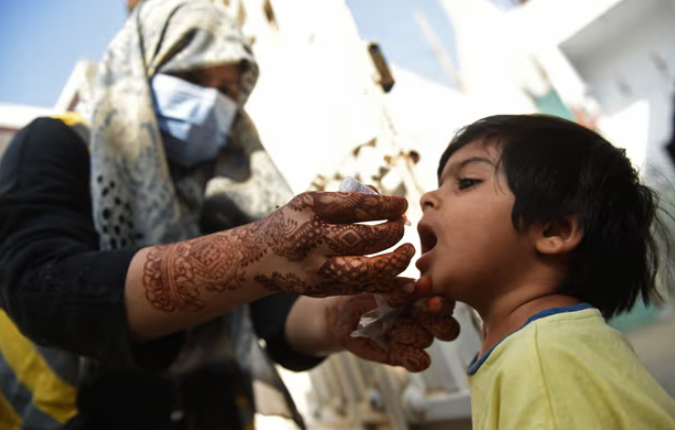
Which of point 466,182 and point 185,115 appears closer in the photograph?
point 466,182

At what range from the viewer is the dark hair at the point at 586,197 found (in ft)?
2.42

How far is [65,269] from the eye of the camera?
820 mm

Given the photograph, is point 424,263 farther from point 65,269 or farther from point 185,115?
point 185,115

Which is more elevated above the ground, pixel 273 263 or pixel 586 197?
pixel 273 263

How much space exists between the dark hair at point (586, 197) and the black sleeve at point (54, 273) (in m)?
0.76

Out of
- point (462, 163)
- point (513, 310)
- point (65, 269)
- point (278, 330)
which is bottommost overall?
point (278, 330)

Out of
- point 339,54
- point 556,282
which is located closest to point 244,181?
point 339,54

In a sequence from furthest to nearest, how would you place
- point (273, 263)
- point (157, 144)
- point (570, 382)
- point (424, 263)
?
point (157, 144) → point (424, 263) → point (273, 263) → point (570, 382)

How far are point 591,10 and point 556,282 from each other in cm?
78

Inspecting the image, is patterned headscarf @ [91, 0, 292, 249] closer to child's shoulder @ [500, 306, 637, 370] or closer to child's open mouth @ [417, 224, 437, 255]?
child's open mouth @ [417, 224, 437, 255]

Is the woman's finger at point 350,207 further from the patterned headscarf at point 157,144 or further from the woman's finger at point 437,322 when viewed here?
the patterned headscarf at point 157,144

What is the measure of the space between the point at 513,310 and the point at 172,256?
2.03 feet

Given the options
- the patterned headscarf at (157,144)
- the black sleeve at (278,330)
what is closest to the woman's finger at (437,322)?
the black sleeve at (278,330)

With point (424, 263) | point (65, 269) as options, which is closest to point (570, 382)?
point (424, 263)
